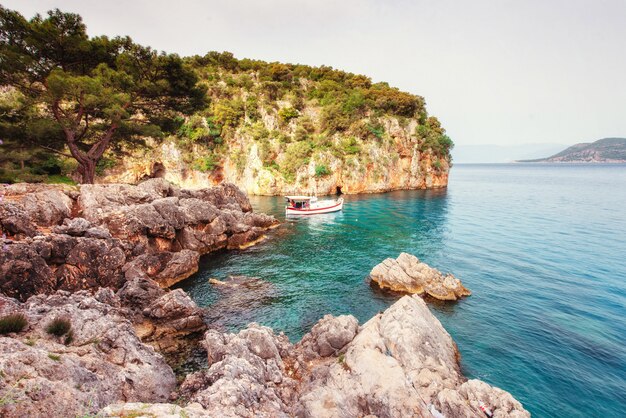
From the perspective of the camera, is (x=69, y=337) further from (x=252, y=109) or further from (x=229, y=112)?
(x=252, y=109)

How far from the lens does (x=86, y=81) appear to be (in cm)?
2022

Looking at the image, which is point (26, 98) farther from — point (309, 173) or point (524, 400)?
point (309, 173)

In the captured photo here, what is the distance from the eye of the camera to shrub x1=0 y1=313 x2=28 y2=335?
863 centimetres

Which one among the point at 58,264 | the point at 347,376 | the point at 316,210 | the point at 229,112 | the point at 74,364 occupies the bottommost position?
the point at 347,376

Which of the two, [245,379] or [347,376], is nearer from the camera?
[245,379]

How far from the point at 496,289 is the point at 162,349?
21003 mm

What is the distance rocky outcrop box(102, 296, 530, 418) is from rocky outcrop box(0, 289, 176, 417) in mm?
1611

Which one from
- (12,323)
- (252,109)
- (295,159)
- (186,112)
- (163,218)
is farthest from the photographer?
(252,109)

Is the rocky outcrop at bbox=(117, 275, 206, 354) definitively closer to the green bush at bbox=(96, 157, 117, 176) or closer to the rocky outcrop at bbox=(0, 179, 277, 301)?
the rocky outcrop at bbox=(0, 179, 277, 301)

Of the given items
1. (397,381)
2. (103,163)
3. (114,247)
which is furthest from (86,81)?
(397,381)

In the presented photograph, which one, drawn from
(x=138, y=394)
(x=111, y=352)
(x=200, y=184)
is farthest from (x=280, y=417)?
(x=200, y=184)

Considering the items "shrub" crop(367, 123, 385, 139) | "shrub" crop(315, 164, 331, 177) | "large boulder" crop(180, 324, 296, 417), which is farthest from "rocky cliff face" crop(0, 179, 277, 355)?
"shrub" crop(367, 123, 385, 139)

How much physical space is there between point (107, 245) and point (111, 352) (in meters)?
10.6

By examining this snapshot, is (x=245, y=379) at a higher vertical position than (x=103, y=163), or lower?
lower
